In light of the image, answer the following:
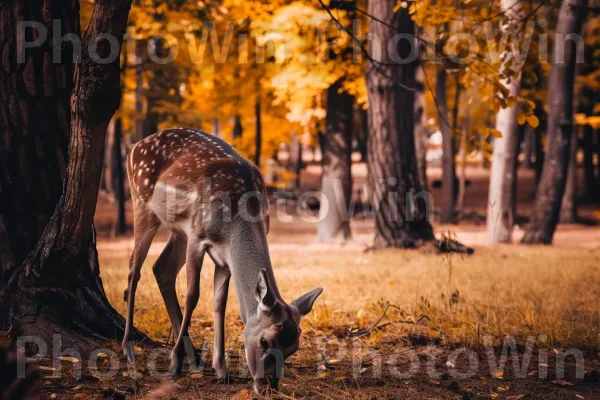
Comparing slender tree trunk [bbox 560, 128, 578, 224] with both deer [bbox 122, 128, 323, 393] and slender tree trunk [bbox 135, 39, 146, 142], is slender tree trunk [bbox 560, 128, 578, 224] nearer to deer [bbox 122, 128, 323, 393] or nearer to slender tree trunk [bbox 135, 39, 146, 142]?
slender tree trunk [bbox 135, 39, 146, 142]

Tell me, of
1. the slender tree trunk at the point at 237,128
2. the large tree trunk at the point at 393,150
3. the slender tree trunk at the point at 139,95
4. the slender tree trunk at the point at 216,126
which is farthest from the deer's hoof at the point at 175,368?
the slender tree trunk at the point at 216,126

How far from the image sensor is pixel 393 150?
13719 mm

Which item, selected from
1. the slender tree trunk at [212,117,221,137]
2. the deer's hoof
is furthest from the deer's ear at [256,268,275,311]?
the slender tree trunk at [212,117,221,137]

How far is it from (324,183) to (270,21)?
412cm

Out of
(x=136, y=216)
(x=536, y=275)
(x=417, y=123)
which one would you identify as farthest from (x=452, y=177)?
(x=136, y=216)

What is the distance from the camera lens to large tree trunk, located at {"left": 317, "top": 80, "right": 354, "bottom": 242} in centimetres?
1748

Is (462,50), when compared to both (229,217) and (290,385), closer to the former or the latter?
(229,217)

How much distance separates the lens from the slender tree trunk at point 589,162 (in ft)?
102

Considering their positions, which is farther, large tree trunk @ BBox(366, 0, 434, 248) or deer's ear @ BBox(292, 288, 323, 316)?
large tree trunk @ BBox(366, 0, 434, 248)

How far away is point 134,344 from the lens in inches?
233

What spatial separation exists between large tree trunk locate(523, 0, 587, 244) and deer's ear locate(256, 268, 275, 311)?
1292cm

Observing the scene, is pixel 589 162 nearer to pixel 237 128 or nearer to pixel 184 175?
pixel 237 128

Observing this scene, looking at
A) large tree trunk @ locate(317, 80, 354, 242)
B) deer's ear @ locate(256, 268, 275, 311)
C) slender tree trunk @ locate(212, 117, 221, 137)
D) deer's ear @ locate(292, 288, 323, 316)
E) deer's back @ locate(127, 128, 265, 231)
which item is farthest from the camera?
slender tree trunk @ locate(212, 117, 221, 137)

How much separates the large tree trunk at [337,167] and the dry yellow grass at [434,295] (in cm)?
511
